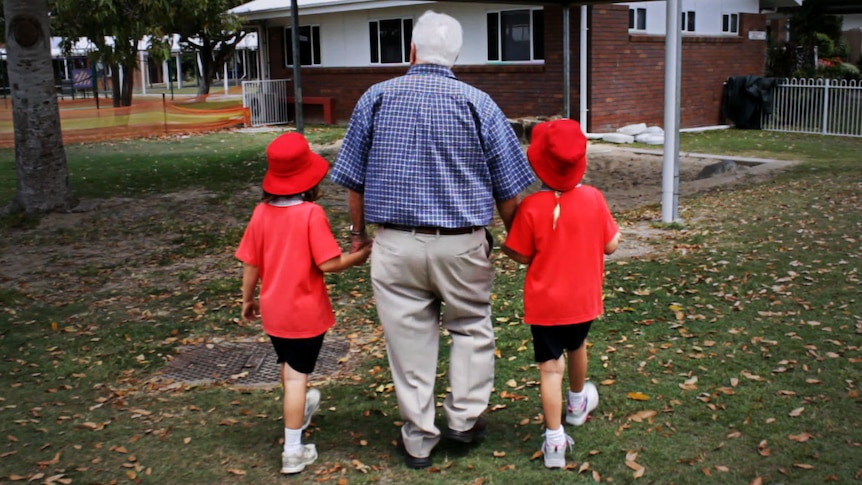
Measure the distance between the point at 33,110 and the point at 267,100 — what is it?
14.8m

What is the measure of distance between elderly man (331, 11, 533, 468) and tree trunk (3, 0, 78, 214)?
822 cm

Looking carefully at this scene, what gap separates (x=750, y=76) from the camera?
2175 centimetres

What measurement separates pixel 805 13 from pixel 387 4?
10579 millimetres

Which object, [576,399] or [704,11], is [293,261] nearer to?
[576,399]

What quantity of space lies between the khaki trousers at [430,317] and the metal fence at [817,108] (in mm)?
17610

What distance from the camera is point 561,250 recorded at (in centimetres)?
388

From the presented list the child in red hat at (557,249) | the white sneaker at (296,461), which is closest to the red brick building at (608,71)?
the child in red hat at (557,249)

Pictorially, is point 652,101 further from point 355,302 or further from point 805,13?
point 355,302

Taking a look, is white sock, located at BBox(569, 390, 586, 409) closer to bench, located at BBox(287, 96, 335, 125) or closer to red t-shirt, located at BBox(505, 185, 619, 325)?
red t-shirt, located at BBox(505, 185, 619, 325)

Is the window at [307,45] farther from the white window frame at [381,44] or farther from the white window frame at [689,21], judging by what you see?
the white window frame at [689,21]

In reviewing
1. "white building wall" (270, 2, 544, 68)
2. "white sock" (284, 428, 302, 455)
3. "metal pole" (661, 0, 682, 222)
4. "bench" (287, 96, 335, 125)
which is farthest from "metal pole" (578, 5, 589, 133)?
"white sock" (284, 428, 302, 455)

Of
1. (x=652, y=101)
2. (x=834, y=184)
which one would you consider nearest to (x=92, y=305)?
(x=834, y=184)

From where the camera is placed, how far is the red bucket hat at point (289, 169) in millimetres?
3895

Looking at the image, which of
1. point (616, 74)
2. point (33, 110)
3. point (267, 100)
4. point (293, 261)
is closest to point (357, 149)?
point (293, 261)
